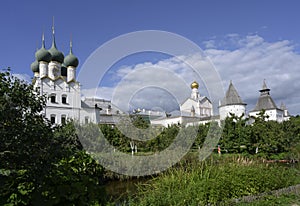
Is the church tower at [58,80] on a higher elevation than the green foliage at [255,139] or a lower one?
higher

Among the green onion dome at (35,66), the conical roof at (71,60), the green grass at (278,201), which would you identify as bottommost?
the green grass at (278,201)

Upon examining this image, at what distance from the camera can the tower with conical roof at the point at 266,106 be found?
57.0m

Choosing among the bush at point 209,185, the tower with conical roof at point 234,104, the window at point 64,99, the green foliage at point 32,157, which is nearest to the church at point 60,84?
the window at point 64,99

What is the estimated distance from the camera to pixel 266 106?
58.8 m

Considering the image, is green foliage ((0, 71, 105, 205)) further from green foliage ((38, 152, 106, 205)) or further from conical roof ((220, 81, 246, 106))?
conical roof ((220, 81, 246, 106))

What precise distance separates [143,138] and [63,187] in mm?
17978

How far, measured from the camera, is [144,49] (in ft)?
27.6

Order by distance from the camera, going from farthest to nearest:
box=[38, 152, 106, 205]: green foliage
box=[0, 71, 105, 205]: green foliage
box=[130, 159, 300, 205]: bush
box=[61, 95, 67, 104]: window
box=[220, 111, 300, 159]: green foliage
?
box=[61, 95, 67, 104]: window < box=[220, 111, 300, 159]: green foliage < box=[130, 159, 300, 205]: bush < box=[38, 152, 106, 205]: green foliage < box=[0, 71, 105, 205]: green foliage

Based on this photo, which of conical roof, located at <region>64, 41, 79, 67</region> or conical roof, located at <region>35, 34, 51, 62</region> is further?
conical roof, located at <region>64, 41, 79, 67</region>

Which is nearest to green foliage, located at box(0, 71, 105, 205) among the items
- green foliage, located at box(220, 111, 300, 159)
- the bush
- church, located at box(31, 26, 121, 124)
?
the bush

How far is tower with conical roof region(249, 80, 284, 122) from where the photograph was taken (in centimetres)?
5697

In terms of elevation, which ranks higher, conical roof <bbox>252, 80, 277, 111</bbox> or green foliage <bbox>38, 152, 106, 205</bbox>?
conical roof <bbox>252, 80, 277, 111</bbox>

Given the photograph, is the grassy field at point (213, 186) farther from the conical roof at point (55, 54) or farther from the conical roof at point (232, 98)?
the conical roof at point (232, 98)

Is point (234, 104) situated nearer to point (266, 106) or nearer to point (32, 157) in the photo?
point (266, 106)
